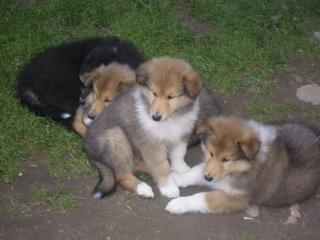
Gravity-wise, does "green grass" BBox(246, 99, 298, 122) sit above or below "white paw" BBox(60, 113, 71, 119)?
above

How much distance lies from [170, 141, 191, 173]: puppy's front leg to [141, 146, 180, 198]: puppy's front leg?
0.52 ft

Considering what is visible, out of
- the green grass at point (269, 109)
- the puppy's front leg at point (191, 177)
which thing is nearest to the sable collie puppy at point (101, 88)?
the puppy's front leg at point (191, 177)

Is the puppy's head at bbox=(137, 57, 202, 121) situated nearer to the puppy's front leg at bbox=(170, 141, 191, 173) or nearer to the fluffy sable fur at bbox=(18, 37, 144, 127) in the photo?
the puppy's front leg at bbox=(170, 141, 191, 173)

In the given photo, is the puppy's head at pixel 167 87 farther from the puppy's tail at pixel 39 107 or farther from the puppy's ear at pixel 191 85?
the puppy's tail at pixel 39 107

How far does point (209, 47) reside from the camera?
600cm

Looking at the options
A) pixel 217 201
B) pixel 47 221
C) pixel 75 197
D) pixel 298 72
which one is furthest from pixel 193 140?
pixel 298 72

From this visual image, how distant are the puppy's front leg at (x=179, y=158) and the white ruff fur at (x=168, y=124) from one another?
0.12m

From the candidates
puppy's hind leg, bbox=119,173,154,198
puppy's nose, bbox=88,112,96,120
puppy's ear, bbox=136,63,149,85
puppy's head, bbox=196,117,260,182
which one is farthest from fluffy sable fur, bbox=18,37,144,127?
puppy's head, bbox=196,117,260,182

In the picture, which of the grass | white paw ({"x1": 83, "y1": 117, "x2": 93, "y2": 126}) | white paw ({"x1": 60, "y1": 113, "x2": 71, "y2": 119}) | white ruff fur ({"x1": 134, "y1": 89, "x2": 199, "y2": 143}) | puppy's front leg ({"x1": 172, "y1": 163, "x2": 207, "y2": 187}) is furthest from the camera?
the grass

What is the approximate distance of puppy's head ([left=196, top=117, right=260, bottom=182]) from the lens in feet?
12.3

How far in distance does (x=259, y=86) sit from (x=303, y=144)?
1488mm

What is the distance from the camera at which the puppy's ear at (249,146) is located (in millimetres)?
3723

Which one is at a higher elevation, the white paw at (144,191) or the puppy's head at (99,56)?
the puppy's head at (99,56)

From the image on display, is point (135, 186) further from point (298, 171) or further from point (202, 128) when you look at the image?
point (298, 171)
